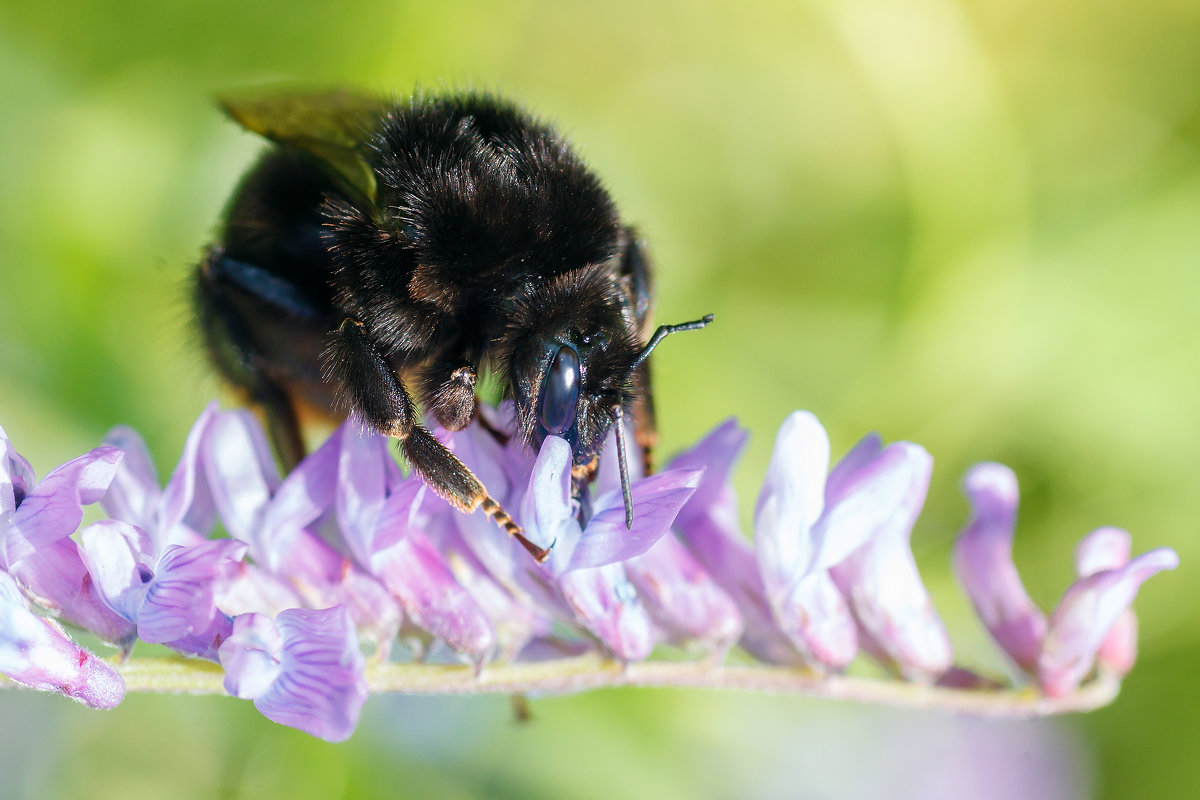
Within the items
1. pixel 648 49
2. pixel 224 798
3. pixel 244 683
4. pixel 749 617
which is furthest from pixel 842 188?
pixel 244 683

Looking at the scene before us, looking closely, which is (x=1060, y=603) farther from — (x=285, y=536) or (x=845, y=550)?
(x=285, y=536)

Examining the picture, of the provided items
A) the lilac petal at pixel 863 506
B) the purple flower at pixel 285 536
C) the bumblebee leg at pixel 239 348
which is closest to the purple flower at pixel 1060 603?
the lilac petal at pixel 863 506

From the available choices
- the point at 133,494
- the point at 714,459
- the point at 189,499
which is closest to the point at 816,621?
the point at 714,459

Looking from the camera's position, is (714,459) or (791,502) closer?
(791,502)

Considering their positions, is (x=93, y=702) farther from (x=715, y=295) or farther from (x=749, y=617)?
(x=715, y=295)

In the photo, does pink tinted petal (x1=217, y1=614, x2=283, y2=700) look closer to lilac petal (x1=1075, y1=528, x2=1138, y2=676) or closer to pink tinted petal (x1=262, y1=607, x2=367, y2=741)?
pink tinted petal (x1=262, y1=607, x2=367, y2=741)

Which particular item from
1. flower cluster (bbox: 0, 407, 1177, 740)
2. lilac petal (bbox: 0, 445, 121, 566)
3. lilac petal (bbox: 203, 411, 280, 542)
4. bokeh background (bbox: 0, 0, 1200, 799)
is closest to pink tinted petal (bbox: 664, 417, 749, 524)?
flower cluster (bbox: 0, 407, 1177, 740)

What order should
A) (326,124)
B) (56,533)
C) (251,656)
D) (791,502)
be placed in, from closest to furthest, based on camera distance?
(251,656) < (56,533) < (791,502) < (326,124)
